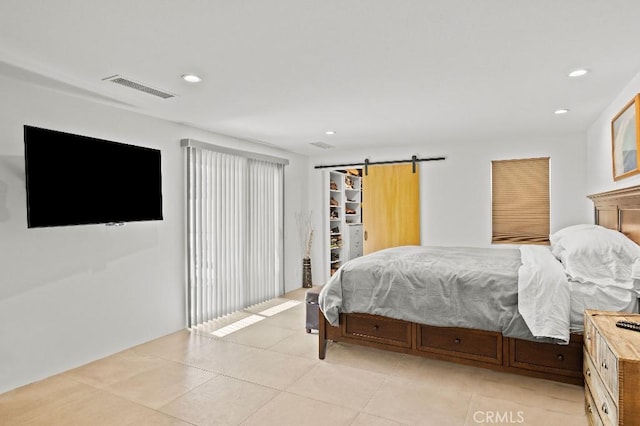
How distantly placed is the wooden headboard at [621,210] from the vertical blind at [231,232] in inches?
164

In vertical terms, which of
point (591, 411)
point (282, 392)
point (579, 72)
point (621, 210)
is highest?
point (579, 72)

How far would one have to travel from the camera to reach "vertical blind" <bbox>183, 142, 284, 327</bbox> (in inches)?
180

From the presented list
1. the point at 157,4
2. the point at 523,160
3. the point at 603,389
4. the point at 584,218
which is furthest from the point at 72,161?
the point at 584,218

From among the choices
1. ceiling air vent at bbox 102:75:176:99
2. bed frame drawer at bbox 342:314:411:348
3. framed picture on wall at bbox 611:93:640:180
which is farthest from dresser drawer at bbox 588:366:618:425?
ceiling air vent at bbox 102:75:176:99

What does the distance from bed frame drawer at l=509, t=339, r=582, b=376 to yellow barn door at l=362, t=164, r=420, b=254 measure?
3.02 meters

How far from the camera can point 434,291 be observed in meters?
3.21

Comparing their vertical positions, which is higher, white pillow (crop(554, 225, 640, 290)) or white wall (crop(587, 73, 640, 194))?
white wall (crop(587, 73, 640, 194))

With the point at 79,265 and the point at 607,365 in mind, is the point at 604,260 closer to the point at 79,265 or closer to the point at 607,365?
the point at 607,365

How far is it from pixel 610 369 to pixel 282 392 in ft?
6.86

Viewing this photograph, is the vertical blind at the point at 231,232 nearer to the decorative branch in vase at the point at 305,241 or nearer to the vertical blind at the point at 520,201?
the decorative branch in vase at the point at 305,241

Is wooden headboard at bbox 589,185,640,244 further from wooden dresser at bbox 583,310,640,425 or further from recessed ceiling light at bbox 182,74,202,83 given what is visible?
recessed ceiling light at bbox 182,74,202,83

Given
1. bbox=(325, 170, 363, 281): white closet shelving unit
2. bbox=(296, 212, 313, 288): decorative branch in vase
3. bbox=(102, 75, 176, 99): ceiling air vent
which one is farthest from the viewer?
bbox=(325, 170, 363, 281): white closet shelving unit

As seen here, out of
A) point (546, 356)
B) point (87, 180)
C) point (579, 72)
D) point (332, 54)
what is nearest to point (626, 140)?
point (579, 72)

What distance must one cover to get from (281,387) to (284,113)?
2.56m
